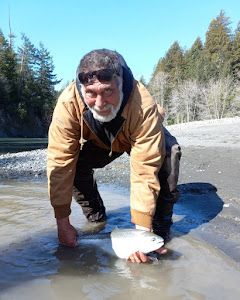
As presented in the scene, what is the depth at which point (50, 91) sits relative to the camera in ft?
232

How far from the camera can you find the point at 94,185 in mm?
4066

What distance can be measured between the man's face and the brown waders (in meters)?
0.66

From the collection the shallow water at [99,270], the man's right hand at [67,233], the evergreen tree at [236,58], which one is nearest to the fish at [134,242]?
the shallow water at [99,270]

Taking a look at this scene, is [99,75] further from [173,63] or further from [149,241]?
[173,63]

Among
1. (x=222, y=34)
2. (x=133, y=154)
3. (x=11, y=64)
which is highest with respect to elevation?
(x=222, y=34)

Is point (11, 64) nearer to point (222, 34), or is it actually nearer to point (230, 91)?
point (230, 91)

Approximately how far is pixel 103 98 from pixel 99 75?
0.53 feet

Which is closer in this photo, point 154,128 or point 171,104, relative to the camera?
point 154,128

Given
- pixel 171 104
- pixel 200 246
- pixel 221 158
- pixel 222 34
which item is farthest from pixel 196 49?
pixel 200 246

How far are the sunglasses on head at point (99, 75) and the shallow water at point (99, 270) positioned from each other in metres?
1.29

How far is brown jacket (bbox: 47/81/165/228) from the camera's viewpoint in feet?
9.60

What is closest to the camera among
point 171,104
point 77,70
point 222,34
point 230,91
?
point 77,70

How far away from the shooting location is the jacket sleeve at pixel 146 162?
293 centimetres

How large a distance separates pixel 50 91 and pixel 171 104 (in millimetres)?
20729
